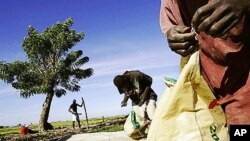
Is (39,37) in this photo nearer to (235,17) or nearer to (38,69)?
(38,69)

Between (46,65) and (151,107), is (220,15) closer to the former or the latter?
(151,107)

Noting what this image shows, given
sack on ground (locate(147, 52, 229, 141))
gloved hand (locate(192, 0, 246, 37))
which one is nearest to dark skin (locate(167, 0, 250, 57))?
gloved hand (locate(192, 0, 246, 37))

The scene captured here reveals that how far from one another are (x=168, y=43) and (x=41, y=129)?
34.0 meters

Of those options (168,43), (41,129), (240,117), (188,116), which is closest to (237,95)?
(240,117)

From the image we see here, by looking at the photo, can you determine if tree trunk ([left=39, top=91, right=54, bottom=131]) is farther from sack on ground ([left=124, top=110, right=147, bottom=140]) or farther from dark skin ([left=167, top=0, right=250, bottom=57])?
dark skin ([left=167, top=0, right=250, bottom=57])

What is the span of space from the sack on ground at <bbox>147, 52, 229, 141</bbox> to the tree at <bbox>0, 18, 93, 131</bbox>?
33695mm

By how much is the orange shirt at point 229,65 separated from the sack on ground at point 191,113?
5cm

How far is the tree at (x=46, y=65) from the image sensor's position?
116 ft

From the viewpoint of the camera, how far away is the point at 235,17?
150 centimetres

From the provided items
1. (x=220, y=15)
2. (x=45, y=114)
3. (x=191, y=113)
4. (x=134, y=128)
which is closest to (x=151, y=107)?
(x=134, y=128)

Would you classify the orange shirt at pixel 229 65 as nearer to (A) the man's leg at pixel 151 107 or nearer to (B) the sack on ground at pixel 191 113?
(B) the sack on ground at pixel 191 113

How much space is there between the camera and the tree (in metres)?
35.3

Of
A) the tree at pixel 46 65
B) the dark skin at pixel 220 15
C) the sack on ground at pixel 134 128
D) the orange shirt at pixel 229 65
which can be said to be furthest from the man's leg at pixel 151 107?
the tree at pixel 46 65

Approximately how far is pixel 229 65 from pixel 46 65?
117ft
